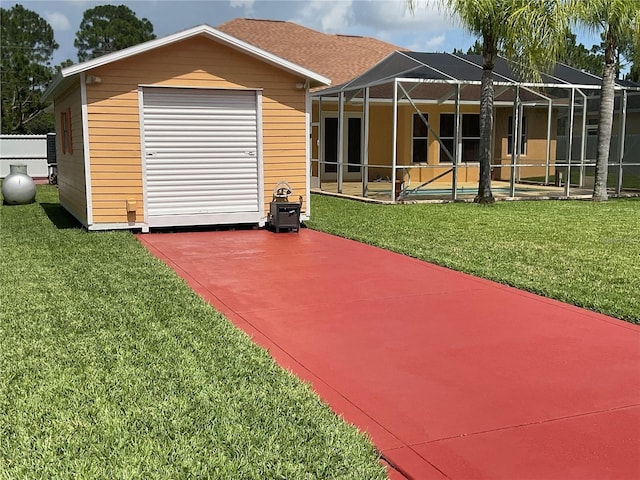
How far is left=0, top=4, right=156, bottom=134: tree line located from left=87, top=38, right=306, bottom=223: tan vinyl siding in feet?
68.9

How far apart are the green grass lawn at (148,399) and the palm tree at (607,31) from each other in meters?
10.9

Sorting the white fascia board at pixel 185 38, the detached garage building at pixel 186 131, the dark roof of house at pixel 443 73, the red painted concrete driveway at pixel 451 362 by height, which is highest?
the dark roof of house at pixel 443 73

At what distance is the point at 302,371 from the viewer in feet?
13.2

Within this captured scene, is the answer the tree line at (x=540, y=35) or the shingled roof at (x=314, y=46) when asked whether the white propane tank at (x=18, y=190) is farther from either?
the shingled roof at (x=314, y=46)

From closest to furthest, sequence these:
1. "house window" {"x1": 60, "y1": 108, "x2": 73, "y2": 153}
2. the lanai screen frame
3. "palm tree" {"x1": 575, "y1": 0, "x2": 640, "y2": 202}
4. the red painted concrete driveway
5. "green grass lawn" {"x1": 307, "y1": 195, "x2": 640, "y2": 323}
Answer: the red painted concrete driveway → "green grass lawn" {"x1": 307, "y1": 195, "x2": 640, "y2": 323} → "house window" {"x1": 60, "y1": 108, "x2": 73, "y2": 153} → "palm tree" {"x1": 575, "y1": 0, "x2": 640, "y2": 202} → the lanai screen frame

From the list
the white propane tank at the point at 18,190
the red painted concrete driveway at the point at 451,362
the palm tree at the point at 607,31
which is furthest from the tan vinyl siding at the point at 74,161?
the palm tree at the point at 607,31

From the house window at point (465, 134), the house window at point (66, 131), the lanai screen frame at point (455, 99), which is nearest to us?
the house window at point (66, 131)

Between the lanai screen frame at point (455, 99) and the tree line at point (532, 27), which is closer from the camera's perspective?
the tree line at point (532, 27)

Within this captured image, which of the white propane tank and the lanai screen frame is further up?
the lanai screen frame

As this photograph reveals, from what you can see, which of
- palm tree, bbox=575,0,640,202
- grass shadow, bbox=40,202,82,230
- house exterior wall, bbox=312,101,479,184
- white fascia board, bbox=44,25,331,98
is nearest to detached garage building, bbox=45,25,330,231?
white fascia board, bbox=44,25,331,98

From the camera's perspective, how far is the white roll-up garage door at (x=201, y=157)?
9.98m

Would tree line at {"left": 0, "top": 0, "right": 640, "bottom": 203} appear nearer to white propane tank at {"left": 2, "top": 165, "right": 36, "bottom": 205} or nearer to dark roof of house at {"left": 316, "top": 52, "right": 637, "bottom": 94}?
dark roof of house at {"left": 316, "top": 52, "right": 637, "bottom": 94}

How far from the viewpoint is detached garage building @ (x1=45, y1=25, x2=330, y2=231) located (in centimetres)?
963

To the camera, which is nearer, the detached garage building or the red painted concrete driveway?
the red painted concrete driveway
